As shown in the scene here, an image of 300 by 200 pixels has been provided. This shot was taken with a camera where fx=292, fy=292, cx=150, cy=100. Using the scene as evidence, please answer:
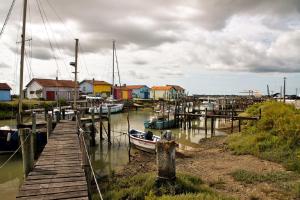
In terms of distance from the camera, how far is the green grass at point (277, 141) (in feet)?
50.5

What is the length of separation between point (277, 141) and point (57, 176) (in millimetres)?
13501

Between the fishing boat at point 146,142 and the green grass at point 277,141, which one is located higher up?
the green grass at point 277,141

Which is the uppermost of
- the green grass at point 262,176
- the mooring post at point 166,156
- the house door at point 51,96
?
the house door at point 51,96

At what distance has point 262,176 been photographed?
41.0 feet

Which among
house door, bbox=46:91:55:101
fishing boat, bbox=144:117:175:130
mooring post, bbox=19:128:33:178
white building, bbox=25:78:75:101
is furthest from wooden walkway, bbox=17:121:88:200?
house door, bbox=46:91:55:101

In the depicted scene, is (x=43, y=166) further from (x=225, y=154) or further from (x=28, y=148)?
(x=225, y=154)

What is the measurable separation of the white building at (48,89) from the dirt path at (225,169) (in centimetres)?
4417

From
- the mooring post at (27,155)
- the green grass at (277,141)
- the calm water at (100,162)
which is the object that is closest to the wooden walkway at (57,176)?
the mooring post at (27,155)

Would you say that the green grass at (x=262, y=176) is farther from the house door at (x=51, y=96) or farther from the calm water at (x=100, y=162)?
the house door at (x=51, y=96)

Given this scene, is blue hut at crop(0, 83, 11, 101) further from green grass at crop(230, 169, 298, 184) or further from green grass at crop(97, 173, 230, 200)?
green grass at crop(230, 169, 298, 184)

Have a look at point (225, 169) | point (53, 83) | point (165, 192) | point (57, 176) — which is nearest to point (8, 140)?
point (57, 176)

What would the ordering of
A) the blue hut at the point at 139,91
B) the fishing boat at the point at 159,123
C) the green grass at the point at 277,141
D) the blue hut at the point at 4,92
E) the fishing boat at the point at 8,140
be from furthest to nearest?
the blue hut at the point at 139,91 → the blue hut at the point at 4,92 → the fishing boat at the point at 159,123 → the fishing boat at the point at 8,140 → the green grass at the point at 277,141

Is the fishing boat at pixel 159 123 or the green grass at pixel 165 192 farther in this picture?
the fishing boat at pixel 159 123

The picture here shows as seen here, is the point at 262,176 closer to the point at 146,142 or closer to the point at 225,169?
the point at 225,169
